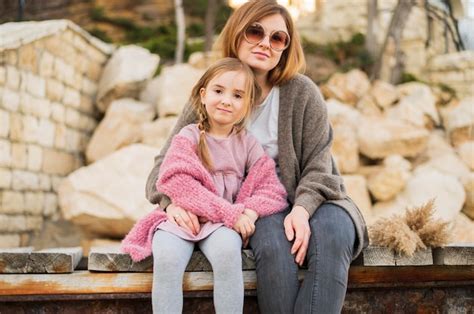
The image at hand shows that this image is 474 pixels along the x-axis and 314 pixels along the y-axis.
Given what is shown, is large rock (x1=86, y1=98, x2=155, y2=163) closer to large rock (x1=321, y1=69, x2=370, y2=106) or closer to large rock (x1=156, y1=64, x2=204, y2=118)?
large rock (x1=156, y1=64, x2=204, y2=118)

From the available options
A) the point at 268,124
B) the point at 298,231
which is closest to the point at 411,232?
the point at 298,231

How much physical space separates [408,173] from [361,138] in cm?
75

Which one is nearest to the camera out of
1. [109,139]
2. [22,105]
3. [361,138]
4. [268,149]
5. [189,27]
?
[268,149]

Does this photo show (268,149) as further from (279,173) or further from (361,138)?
(361,138)

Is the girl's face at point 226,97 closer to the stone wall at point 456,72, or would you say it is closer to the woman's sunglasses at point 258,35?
the woman's sunglasses at point 258,35

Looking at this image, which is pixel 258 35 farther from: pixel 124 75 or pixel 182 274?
pixel 124 75

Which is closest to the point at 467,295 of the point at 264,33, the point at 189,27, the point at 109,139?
the point at 264,33

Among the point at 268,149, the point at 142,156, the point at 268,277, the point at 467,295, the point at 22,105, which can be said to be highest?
the point at 268,149

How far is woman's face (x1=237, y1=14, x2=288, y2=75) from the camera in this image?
2672 millimetres

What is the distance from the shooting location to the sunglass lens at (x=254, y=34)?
2.67 m

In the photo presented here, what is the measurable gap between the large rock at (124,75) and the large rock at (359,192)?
3.44 meters

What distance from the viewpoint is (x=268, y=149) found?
2.69 m

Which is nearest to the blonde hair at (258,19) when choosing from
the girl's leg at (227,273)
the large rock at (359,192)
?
the girl's leg at (227,273)

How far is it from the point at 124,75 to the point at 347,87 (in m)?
3.48
